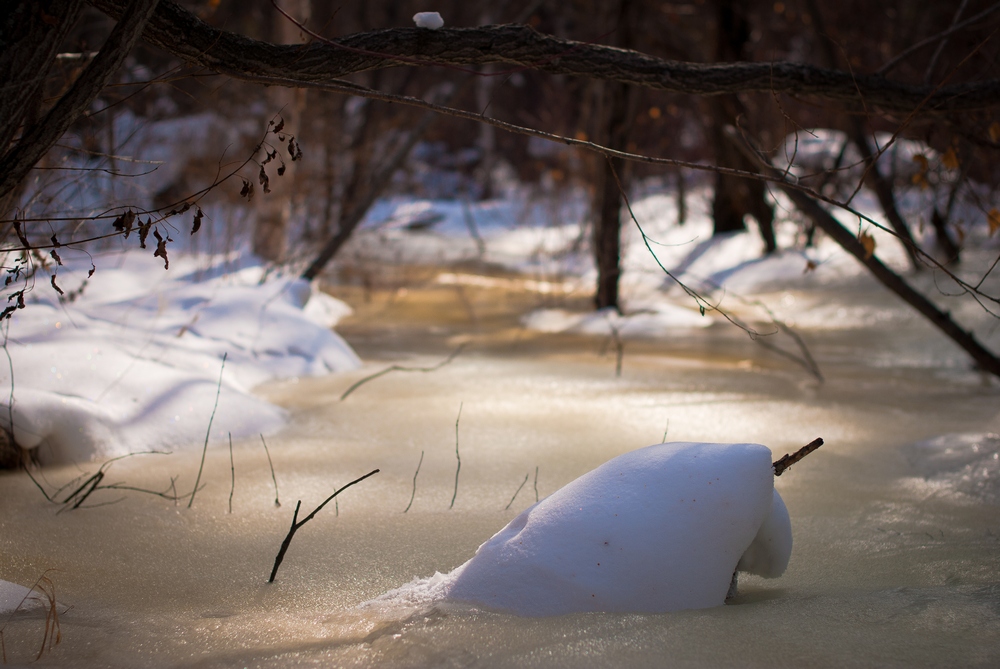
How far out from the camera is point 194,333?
13.1ft

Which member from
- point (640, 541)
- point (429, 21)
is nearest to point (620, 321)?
point (429, 21)

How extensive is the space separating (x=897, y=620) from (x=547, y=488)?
1143 millimetres

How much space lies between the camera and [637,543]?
1.59 metres

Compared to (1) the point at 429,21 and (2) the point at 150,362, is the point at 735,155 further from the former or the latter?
(1) the point at 429,21

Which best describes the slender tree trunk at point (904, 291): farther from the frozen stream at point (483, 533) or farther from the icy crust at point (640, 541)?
the icy crust at point (640, 541)

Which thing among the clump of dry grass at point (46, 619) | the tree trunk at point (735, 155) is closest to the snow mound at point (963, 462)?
the clump of dry grass at point (46, 619)

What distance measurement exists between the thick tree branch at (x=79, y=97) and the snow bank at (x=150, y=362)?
1.16m

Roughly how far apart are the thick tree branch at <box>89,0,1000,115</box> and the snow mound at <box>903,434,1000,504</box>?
3.75ft

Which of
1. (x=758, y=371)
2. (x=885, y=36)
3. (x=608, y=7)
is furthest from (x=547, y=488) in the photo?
(x=885, y=36)

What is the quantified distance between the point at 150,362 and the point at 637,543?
7.32 ft

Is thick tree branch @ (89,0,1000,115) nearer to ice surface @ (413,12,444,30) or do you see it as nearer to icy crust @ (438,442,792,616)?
ice surface @ (413,12,444,30)

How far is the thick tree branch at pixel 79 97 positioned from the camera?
1549 millimetres

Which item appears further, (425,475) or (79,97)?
(425,475)

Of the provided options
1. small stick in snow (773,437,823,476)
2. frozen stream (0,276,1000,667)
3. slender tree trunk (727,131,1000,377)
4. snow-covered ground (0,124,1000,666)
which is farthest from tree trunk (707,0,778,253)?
small stick in snow (773,437,823,476)
